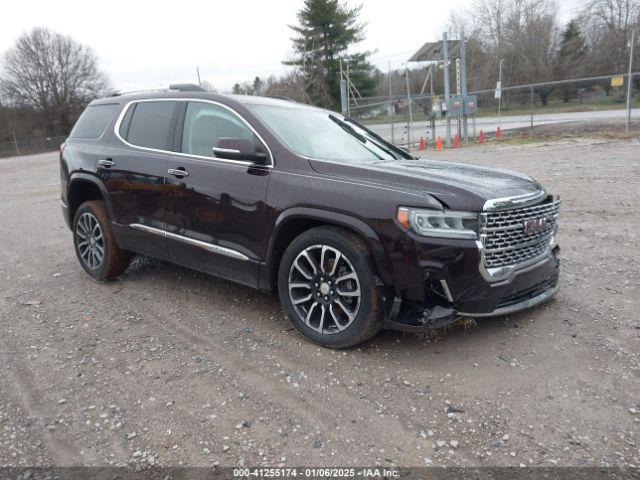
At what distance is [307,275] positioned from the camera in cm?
373

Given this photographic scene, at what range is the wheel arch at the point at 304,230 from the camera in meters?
3.37

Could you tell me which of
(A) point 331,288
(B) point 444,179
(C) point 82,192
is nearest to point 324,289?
(A) point 331,288

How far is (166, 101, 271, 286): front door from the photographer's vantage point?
3.98 meters

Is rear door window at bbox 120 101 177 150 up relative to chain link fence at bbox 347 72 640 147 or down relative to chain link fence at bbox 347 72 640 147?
up

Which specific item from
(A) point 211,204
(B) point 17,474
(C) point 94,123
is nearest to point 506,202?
Result: (A) point 211,204

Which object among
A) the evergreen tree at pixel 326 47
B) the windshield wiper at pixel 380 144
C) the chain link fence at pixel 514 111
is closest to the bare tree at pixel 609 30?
the chain link fence at pixel 514 111

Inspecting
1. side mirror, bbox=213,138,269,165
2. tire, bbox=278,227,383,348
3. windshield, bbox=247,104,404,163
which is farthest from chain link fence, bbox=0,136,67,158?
tire, bbox=278,227,383,348

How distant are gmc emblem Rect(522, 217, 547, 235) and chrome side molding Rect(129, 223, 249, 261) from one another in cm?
204

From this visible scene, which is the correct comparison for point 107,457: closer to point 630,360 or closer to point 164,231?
point 164,231

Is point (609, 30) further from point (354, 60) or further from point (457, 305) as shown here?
point (457, 305)

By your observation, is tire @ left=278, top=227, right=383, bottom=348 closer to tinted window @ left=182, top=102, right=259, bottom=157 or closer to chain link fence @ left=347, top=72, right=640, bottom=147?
tinted window @ left=182, top=102, right=259, bottom=157

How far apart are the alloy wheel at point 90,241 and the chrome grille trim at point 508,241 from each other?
12.4 ft

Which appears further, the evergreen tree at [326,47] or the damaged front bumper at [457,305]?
the evergreen tree at [326,47]

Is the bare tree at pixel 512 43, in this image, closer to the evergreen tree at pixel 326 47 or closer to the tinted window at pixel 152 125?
the evergreen tree at pixel 326 47
